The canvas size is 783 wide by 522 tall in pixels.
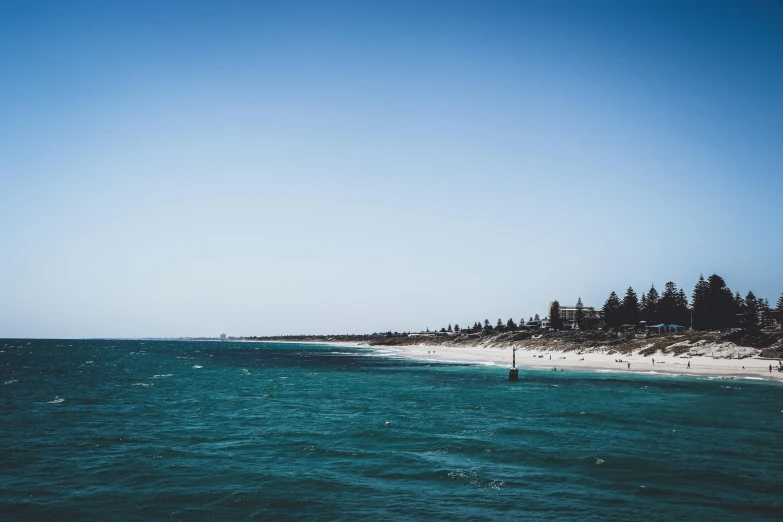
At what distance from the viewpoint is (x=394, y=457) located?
27.7 m

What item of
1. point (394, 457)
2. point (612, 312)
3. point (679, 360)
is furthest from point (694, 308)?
point (394, 457)

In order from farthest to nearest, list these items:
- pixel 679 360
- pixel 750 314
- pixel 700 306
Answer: pixel 700 306 < pixel 750 314 < pixel 679 360

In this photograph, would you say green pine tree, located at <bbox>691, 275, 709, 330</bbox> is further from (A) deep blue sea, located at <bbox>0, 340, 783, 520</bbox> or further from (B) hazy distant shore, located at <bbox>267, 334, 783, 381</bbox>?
(A) deep blue sea, located at <bbox>0, 340, 783, 520</bbox>

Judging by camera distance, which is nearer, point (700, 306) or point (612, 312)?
point (700, 306)

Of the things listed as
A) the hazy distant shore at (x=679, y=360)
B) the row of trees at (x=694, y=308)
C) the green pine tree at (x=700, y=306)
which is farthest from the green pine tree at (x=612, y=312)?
the hazy distant shore at (x=679, y=360)

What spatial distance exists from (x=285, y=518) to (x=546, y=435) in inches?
809

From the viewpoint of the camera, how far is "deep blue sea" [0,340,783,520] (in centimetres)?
2002

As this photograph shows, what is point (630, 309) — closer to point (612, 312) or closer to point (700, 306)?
point (612, 312)

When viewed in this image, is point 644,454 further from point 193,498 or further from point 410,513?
point 193,498

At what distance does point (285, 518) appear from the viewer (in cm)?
1889

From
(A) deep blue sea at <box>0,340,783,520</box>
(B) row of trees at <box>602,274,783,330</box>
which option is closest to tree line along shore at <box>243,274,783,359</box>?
(B) row of trees at <box>602,274,783,330</box>

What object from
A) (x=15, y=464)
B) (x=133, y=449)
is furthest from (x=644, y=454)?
(x=15, y=464)

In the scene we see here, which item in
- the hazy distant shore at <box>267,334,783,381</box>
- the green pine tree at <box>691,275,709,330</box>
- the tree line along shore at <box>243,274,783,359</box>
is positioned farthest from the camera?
the green pine tree at <box>691,275,709,330</box>

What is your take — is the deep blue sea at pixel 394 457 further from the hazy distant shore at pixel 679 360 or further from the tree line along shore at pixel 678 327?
the tree line along shore at pixel 678 327
